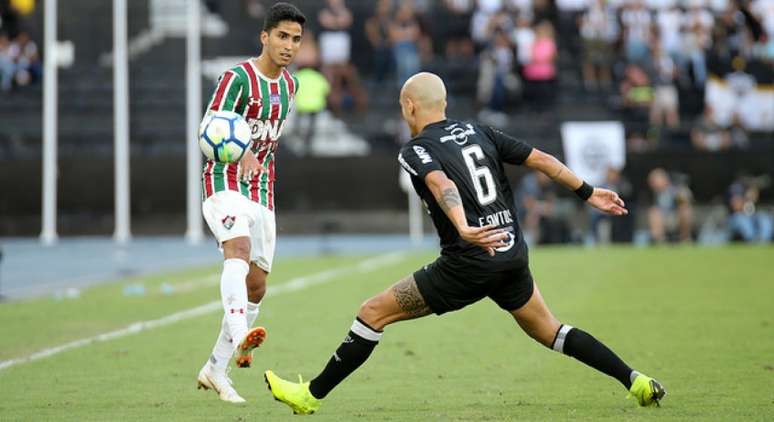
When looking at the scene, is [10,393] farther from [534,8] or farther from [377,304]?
[534,8]

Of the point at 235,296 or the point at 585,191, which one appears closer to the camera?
the point at 585,191

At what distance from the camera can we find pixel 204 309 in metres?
16.4

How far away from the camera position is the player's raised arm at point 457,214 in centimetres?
798

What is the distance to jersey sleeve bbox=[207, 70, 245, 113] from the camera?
30.8 ft

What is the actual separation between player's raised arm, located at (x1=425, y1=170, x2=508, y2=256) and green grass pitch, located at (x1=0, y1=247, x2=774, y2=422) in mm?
1034

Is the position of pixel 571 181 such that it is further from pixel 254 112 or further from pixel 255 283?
pixel 255 283

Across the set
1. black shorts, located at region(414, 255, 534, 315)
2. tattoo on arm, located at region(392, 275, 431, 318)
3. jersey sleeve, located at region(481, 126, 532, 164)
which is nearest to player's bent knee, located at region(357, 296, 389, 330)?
tattoo on arm, located at region(392, 275, 431, 318)

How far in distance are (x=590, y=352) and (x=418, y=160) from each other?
1496 mm

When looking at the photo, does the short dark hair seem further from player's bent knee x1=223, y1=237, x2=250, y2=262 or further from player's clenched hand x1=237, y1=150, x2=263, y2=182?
player's bent knee x1=223, y1=237, x2=250, y2=262

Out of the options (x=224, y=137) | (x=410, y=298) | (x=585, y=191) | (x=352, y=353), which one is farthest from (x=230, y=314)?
(x=585, y=191)

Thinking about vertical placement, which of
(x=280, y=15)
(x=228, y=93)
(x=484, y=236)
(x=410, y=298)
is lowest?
(x=410, y=298)

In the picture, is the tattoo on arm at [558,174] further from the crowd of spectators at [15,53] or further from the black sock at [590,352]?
the crowd of spectators at [15,53]

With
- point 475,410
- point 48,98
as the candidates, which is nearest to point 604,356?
point 475,410

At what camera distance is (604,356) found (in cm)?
866
